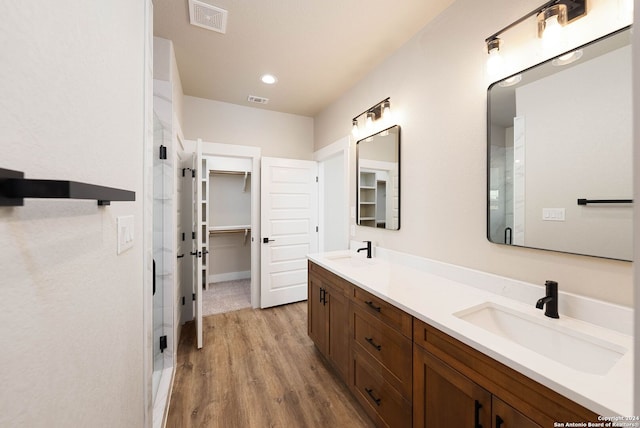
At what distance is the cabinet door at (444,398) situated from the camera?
3.11 ft

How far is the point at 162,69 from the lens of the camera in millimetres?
2027

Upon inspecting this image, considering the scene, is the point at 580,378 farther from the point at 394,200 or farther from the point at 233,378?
the point at 233,378

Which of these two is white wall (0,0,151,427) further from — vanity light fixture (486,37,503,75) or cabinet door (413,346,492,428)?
vanity light fixture (486,37,503,75)

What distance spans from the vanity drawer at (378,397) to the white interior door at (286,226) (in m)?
1.86

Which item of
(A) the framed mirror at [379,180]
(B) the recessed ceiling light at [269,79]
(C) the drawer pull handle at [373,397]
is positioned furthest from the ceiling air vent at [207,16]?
(C) the drawer pull handle at [373,397]

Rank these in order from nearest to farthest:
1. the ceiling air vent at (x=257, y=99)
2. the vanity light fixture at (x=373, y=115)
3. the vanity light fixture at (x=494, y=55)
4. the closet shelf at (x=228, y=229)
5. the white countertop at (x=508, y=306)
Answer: the white countertop at (x=508, y=306), the vanity light fixture at (x=494, y=55), the vanity light fixture at (x=373, y=115), the ceiling air vent at (x=257, y=99), the closet shelf at (x=228, y=229)

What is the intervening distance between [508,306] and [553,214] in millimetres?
503

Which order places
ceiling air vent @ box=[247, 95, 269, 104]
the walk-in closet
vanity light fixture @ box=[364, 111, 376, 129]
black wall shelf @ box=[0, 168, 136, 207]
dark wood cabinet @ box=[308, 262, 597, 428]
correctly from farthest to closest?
the walk-in closet, ceiling air vent @ box=[247, 95, 269, 104], vanity light fixture @ box=[364, 111, 376, 129], dark wood cabinet @ box=[308, 262, 597, 428], black wall shelf @ box=[0, 168, 136, 207]

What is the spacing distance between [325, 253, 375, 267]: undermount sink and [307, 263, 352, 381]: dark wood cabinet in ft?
0.82

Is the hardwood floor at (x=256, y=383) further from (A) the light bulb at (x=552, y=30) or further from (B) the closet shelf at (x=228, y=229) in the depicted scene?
(A) the light bulb at (x=552, y=30)

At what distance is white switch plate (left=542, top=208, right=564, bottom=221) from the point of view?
121 centimetres

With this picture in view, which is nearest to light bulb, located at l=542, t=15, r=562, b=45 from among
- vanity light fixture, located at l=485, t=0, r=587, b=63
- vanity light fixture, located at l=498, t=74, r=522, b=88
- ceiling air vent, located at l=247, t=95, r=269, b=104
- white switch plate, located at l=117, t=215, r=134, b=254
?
vanity light fixture, located at l=485, t=0, r=587, b=63

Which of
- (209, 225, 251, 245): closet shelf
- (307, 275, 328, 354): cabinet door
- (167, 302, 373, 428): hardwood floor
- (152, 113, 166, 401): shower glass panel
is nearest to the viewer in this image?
(167, 302, 373, 428): hardwood floor

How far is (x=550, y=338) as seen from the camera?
109 centimetres
